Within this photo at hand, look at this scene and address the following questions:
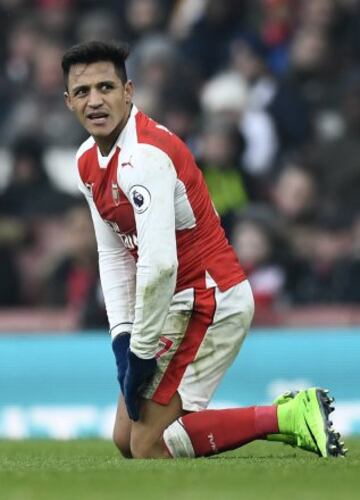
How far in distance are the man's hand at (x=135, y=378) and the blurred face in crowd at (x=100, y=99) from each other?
96 cm

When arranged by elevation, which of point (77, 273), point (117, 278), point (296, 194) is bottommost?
point (77, 273)

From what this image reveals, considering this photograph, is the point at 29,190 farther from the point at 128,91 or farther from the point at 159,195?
the point at 159,195

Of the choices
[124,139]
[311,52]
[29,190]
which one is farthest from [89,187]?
[311,52]

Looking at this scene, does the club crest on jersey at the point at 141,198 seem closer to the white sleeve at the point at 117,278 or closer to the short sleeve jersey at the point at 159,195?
the short sleeve jersey at the point at 159,195

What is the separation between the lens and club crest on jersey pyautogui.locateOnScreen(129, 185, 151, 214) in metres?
6.31

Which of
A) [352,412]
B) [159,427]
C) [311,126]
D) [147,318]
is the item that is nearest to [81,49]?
[147,318]

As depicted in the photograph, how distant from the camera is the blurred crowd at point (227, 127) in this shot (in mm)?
10719

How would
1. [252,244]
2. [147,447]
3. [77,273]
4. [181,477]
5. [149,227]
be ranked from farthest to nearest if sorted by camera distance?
[77,273] < [252,244] < [147,447] < [149,227] < [181,477]

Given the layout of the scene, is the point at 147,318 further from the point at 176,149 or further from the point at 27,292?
the point at 27,292

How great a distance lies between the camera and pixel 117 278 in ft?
23.4

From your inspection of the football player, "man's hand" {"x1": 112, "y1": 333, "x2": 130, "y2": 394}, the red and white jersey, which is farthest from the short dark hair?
"man's hand" {"x1": 112, "y1": 333, "x2": 130, "y2": 394}

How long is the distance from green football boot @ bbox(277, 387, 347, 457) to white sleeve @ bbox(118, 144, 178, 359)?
74 centimetres

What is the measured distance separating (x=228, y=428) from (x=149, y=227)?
3.62 feet

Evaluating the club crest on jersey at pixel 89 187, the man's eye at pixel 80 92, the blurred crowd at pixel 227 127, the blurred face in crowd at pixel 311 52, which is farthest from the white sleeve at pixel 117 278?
the blurred face in crowd at pixel 311 52
